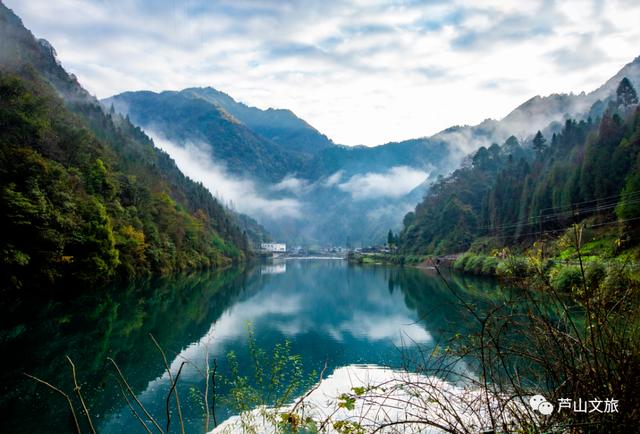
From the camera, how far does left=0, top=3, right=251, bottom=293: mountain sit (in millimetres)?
26141

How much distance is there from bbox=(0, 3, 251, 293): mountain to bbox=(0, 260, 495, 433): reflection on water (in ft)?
11.3

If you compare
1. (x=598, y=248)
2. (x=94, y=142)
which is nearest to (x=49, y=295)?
(x=94, y=142)

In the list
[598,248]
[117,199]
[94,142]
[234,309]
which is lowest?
[234,309]

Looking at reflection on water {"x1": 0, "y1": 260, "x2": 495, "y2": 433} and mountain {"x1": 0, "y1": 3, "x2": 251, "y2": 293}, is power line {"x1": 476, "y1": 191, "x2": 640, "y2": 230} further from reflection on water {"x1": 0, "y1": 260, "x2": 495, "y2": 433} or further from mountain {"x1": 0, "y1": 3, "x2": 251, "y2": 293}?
mountain {"x1": 0, "y1": 3, "x2": 251, "y2": 293}

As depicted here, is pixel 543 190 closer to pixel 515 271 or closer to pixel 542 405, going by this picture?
pixel 515 271


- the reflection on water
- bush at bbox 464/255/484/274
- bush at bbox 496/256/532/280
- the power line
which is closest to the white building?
the power line

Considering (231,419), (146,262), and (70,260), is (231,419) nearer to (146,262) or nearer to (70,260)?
(70,260)

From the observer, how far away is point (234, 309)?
29.0m

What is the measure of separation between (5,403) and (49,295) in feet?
68.9

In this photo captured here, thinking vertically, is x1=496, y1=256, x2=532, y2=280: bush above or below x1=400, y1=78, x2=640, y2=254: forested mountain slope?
below

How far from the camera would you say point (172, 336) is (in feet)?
63.3

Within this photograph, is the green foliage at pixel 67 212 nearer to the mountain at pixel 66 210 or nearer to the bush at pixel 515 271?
the mountain at pixel 66 210

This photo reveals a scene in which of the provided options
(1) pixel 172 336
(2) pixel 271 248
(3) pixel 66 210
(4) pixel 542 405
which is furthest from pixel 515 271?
(2) pixel 271 248

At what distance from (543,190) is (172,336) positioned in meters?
52.1
